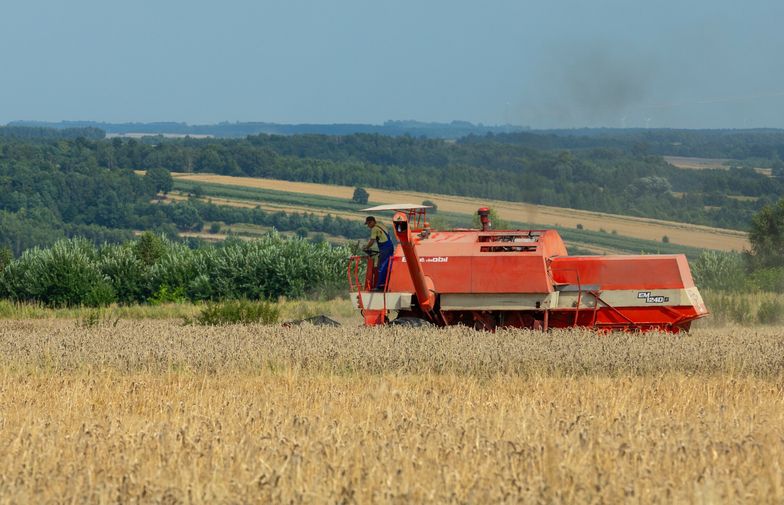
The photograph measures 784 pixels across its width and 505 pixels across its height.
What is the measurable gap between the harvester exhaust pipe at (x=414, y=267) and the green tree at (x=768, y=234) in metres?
24.9

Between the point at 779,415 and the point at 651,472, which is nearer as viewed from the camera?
the point at 651,472

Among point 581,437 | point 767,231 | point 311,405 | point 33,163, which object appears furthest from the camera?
point 33,163

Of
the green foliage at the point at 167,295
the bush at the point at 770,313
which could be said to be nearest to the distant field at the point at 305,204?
the green foliage at the point at 167,295

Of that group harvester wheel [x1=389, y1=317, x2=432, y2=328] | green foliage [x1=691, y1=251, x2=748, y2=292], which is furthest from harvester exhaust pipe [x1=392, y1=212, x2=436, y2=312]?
green foliage [x1=691, y1=251, x2=748, y2=292]

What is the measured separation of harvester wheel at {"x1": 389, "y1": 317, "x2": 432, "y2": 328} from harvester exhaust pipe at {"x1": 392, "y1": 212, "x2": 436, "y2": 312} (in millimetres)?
178

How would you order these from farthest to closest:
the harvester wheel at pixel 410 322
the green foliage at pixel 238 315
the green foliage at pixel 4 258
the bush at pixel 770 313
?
the green foliage at pixel 4 258 < the bush at pixel 770 313 < the green foliage at pixel 238 315 < the harvester wheel at pixel 410 322

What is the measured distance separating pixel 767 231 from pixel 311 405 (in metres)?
34.2

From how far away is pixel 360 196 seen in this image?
3947 inches

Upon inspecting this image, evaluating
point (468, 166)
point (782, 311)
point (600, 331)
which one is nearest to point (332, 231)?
point (468, 166)

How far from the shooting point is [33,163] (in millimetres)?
126750

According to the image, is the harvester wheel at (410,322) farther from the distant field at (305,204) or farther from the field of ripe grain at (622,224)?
the distant field at (305,204)

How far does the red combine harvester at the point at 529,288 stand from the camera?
1617 centimetres

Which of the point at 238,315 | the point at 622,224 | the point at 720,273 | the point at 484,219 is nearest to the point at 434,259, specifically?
the point at 484,219

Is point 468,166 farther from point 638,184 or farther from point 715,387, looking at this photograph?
point 715,387
